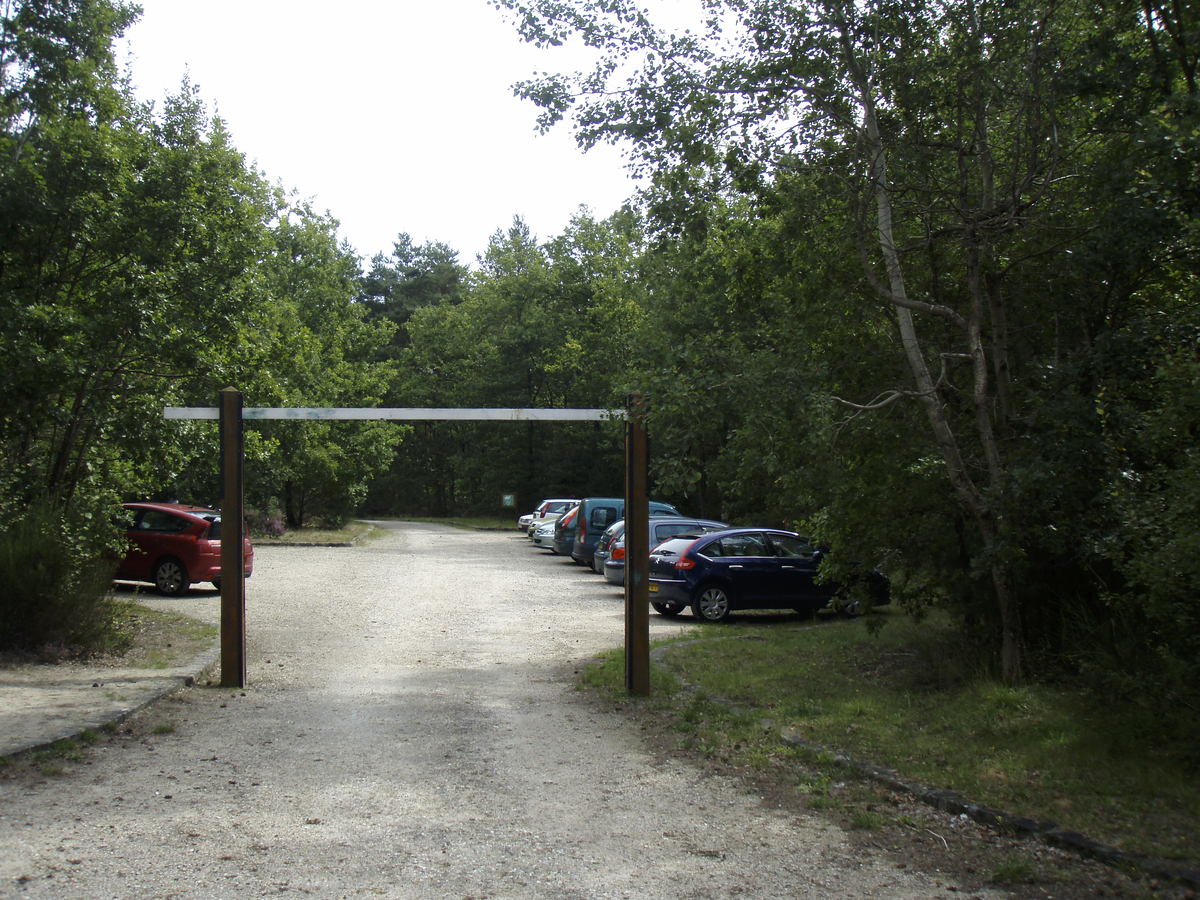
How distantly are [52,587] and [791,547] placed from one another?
1032 centimetres

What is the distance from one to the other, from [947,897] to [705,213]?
7335 millimetres

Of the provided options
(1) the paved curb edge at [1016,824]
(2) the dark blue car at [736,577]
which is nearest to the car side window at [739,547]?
(2) the dark blue car at [736,577]

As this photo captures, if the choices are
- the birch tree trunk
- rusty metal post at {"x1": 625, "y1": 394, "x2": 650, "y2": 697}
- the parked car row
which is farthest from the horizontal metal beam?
the parked car row

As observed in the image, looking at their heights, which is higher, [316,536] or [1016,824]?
[316,536]

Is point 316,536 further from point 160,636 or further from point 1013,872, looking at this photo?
point 1013,872

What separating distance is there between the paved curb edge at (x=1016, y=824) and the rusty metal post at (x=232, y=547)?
5.71 metres

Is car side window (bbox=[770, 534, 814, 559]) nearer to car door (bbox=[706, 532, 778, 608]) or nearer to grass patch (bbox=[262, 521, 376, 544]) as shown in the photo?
car door (bbox=[706, 532, 778, 608])

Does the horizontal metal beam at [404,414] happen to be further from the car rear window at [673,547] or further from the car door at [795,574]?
the car door at [795,574]

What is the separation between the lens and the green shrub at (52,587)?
10.8m

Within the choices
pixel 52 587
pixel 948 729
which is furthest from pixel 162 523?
pixel 948 729

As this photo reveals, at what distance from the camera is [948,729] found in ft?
24.3

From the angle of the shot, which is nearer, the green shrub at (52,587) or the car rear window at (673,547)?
the green shrub at (52,587)

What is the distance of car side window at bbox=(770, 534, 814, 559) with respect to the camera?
15.8 metres

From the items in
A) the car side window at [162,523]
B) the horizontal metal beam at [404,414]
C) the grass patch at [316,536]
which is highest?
the horizontal metal beam at [404,414]
